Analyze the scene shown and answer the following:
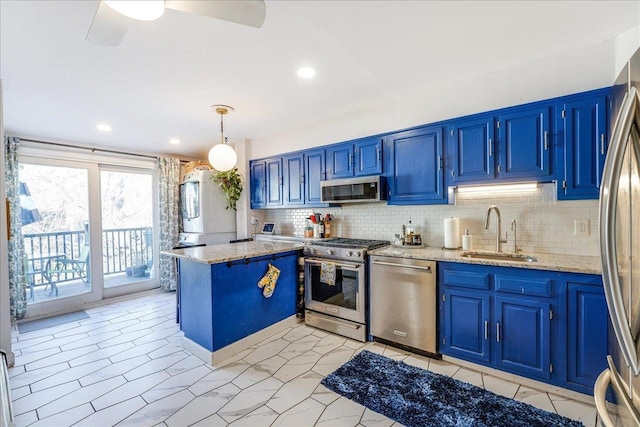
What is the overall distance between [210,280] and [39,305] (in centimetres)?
314

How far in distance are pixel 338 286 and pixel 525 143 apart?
7.13ft

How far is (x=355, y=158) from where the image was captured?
3.34 metres

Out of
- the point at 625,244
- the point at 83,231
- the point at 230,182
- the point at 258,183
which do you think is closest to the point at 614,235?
the point at 625,244

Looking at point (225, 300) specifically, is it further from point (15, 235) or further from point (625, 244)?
point (15, 235)

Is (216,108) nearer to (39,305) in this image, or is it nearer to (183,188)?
(183,188)

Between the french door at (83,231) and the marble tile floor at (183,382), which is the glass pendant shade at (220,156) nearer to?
A: the marble tile floor at (183,382)

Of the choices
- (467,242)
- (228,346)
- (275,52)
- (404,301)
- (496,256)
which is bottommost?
(228,346)

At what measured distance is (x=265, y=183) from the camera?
4.36m

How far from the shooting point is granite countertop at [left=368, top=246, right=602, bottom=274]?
189cm

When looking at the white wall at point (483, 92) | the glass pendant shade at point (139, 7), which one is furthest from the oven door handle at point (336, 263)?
the glass pendant shade at point (139, 7)

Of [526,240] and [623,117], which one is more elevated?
[623,117]

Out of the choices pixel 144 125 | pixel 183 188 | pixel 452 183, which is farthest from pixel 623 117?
pixel 183 188

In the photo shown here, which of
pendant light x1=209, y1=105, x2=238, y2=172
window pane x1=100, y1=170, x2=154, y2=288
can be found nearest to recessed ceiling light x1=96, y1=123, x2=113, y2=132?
window pane x1=100, y1=170, x2=154, y2=288

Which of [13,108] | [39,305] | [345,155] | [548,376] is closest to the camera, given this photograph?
[548,376]
